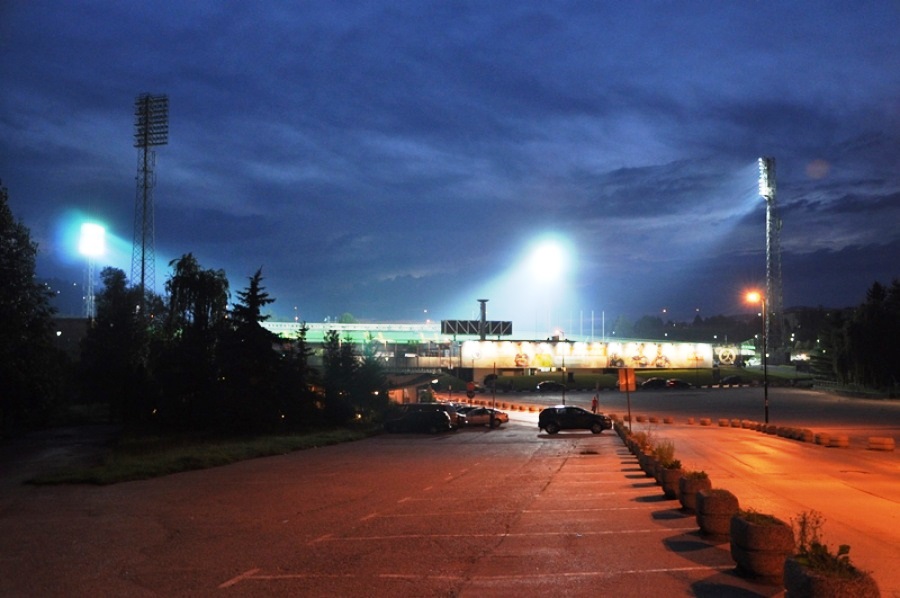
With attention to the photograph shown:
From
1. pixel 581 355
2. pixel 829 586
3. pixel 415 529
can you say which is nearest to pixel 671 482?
pixel 415 529

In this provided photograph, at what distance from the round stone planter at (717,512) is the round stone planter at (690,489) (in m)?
1.80

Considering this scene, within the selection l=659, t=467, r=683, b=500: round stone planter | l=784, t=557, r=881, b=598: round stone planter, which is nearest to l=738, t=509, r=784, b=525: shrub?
l=784, t=557, r=881, b=598: round stone planter

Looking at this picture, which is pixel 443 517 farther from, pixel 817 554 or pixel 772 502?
pixel 817 554

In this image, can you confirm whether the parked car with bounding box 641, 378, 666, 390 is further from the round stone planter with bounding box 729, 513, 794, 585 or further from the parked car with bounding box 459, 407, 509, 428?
the round stone planter with bounding box 729, 513, 794, 585

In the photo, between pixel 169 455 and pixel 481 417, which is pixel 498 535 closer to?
pixel 169 455

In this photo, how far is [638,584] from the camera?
28.9 ft

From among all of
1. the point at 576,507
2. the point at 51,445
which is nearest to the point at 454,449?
the point at 51,445

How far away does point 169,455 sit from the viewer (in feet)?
87.0

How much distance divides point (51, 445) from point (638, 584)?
28.6m

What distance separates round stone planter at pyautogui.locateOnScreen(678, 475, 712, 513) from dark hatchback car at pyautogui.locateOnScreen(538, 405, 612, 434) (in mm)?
30325

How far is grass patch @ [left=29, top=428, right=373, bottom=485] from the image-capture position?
20719mm

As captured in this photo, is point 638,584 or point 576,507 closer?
point 638,584

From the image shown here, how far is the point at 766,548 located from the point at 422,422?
35.7 m

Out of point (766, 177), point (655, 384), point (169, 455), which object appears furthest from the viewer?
point (766, 177)
